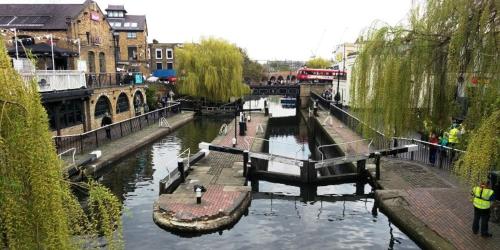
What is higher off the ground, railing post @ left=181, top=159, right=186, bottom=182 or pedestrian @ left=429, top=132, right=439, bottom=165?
pedestrian @ left=429, top=132, right=439, bottom=165

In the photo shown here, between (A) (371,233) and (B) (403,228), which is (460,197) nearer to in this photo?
(B) (403,228)

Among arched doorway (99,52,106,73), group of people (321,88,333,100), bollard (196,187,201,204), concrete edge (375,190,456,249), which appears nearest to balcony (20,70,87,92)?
arched doorway (99,52,106,73)

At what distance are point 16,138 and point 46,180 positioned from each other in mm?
536

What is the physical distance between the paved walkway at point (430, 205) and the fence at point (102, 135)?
12.1 metres

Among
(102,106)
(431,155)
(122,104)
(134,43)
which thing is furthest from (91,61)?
(134,43)

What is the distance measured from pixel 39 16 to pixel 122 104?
9.15 meters

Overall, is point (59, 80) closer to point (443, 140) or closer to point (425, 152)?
point (425, 152)

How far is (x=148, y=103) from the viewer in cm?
3888

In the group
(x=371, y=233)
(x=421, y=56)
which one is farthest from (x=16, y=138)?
(x=371, y=233)

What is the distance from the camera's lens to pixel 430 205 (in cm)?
1191

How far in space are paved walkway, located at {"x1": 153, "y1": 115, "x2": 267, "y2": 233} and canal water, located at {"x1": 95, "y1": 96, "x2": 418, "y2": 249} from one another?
1.06 feet

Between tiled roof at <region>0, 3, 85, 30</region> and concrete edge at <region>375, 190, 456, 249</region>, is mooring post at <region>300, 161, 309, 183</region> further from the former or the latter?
tiled roof at <region>0, 3, 85, 30</region>

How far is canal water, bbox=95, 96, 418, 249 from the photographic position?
10844 mm

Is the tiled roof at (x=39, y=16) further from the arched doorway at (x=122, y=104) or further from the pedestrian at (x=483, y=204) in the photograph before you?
the pedestrian at (x=483, y=204)
